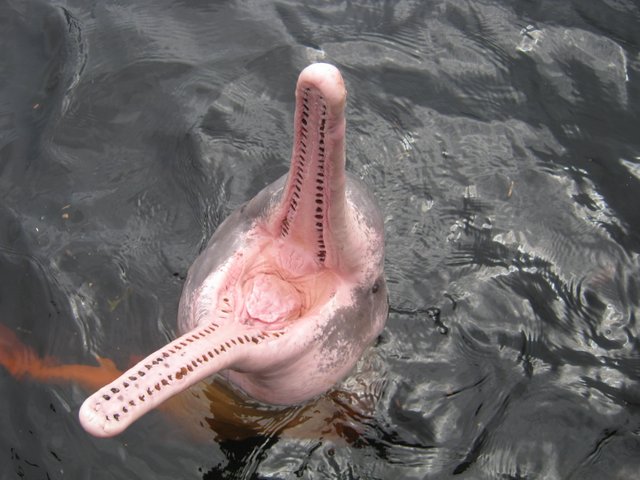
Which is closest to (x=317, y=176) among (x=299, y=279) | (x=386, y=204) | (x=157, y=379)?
(x=299, y=279)

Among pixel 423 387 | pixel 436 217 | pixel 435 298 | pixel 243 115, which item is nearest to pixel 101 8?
pixel 243 115

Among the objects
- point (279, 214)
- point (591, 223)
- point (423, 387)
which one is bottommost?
point (423, 387)

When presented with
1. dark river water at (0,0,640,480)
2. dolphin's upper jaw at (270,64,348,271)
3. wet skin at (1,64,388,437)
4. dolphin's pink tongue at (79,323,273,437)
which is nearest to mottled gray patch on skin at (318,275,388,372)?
wet skin at (1,64,388,437)

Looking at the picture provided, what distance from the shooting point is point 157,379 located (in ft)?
12.7

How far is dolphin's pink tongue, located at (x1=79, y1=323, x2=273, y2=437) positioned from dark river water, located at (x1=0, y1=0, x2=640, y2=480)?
1.61 metres

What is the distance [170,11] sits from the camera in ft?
29.2

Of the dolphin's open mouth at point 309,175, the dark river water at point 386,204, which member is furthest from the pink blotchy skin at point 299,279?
the dark river water at point 386,204

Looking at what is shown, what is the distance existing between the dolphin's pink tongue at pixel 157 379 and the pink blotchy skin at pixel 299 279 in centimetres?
2

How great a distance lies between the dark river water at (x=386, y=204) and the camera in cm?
595

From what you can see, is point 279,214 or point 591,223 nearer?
point 279,214

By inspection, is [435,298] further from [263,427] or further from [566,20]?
[566,20]

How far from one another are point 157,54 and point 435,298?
12.6 ft

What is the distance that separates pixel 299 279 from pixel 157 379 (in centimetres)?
180

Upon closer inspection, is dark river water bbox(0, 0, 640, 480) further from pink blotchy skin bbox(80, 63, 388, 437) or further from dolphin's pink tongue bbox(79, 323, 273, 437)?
dolphin's pink tongue bbox(79, 323, 273, 437)
